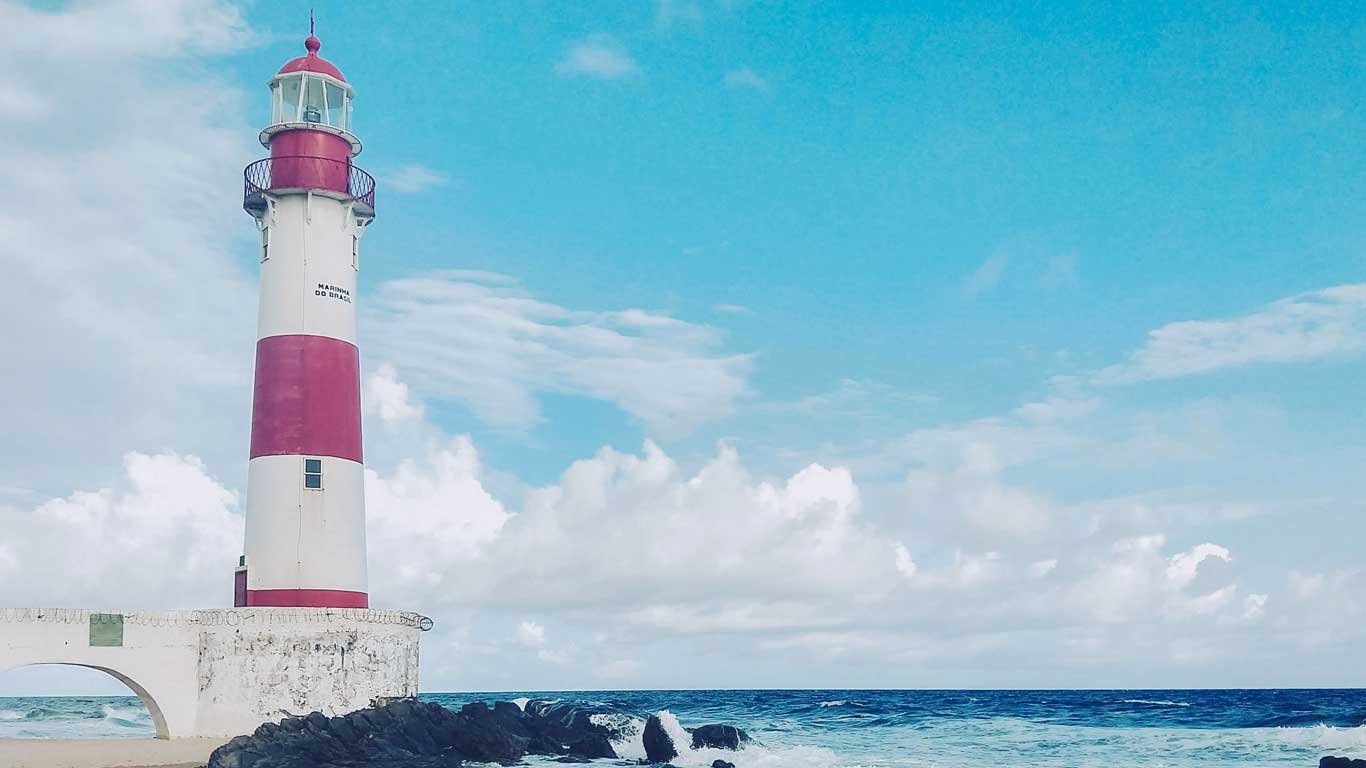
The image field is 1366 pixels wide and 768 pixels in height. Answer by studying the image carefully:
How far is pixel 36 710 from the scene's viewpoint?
174 feet

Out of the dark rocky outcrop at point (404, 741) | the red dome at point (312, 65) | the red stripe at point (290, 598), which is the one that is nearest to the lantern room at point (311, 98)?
the red dome at point (312, 65)

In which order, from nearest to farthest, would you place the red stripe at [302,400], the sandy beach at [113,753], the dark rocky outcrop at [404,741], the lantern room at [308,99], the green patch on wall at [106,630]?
the sandy beach at [113,753] → the dark rocky outcrop at [404,741] → the green patch on wall at [106,630] → the red stripe at [302,400] → the lantern room at [308,99]

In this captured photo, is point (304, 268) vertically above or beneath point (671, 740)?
above

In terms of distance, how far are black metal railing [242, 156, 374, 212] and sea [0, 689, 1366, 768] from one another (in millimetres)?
10888

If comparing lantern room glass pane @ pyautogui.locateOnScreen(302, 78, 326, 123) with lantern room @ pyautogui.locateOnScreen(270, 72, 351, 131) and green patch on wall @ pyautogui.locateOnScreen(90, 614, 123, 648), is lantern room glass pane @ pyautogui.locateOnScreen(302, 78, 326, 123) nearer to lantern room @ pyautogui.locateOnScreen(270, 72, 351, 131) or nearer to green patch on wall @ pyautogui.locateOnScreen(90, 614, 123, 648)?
lantern room @ pyautogui.locateOnScreen(270, 72, 351, 131)

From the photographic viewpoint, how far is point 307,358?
20234mm

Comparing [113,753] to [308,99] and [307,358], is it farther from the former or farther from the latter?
[308,99]

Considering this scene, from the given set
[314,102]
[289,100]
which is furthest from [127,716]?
[314,102]

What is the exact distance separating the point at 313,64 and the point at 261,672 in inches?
412

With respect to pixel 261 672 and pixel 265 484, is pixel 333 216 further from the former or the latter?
pixel 261 672

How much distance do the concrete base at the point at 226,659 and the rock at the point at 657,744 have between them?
704 cm

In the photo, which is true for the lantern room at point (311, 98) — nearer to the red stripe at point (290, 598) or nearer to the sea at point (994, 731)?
the red stripe at point (290, 598)

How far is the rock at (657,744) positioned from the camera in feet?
81.0

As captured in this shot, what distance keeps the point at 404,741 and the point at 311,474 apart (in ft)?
15.1
